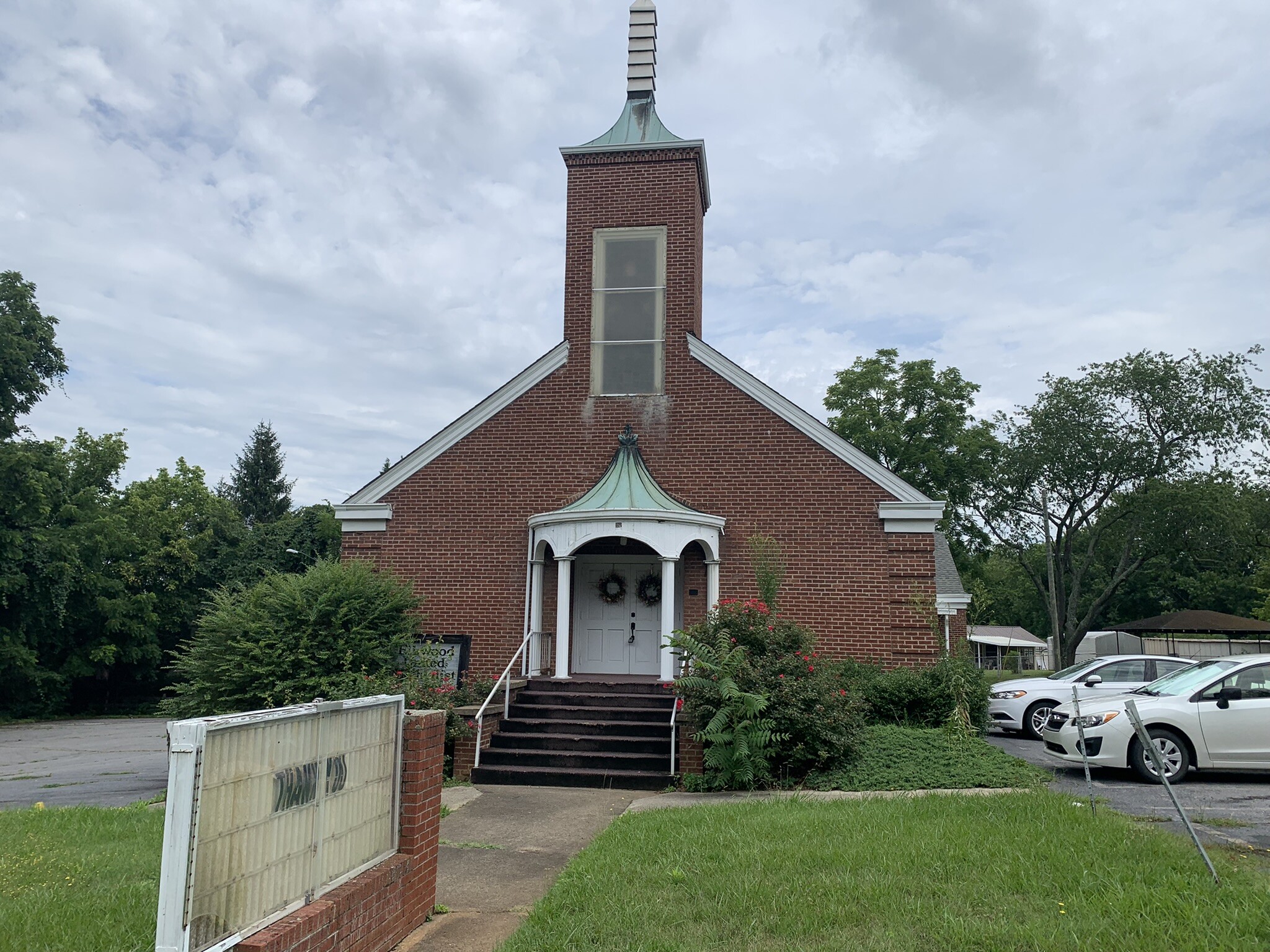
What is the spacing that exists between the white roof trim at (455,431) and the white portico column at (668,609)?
13.4ft

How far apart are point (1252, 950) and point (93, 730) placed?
2806cm

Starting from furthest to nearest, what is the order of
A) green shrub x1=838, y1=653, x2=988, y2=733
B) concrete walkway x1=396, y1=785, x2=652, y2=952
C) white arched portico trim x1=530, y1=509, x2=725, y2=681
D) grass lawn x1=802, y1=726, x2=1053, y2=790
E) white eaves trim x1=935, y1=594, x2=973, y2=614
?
1. white eaves trim x1=935, y1=594, x2=973, y2=614
2. white arched portico trim x1=530, y1=509, x2=725, y2=681
3. green shrub x1=838, y1=653, x2=988, y2=733
4. grass lawn x1=802, y1=726, x2=1053, y2=790
5. concrete walkway x1=396, y1=785, x2=652, y2=952

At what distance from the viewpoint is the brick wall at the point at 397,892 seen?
4.33 m

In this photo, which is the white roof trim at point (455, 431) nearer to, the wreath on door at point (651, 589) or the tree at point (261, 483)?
the wreath on door at point (651, 589)

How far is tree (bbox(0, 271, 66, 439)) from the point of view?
1098 inches

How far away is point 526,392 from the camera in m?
15.7

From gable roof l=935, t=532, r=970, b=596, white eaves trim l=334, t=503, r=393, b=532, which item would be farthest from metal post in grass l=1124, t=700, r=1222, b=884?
gable roof l=935, t=532, r=970, b=596

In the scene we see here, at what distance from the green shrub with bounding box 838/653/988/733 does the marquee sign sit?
8547mm

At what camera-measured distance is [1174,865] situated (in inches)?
218

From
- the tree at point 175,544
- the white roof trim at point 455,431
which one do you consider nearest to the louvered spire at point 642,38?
the white roof trim at point 455,431

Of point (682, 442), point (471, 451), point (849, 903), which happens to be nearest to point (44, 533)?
point (471, 451)

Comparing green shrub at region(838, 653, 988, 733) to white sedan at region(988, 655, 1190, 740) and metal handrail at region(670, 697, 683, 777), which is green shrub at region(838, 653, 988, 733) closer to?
white sedan at region(988, 655, 1190, 740)

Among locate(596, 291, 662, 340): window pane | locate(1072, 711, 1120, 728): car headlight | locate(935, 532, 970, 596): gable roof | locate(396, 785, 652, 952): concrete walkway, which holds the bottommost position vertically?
locate(396, 785, 652, 952): concrete walkway

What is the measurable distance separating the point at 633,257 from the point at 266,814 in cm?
1331
